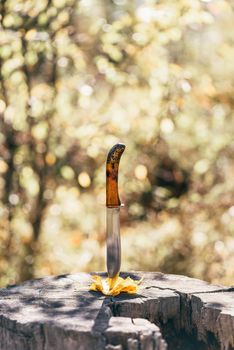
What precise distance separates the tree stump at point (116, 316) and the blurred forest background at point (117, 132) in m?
1.90

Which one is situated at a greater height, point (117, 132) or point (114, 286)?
point (117, 132)

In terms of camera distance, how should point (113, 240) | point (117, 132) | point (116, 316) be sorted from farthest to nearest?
1. point (117, 132)
2. point (113, 240)
3. point (116, 316)

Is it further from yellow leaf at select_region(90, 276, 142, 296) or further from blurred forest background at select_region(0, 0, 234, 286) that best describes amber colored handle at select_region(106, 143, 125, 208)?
blurred forest background at select_region(0, 0, 234, 286)

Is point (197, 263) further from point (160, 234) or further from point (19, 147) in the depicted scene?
point (19, 147)

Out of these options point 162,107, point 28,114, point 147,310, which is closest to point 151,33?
point 162,107

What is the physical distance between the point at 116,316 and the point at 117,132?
2.55m

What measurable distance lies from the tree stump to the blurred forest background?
6.24ft

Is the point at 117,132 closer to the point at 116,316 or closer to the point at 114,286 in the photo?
the point at 114,286

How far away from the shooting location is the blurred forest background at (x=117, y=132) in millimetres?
A: 5020

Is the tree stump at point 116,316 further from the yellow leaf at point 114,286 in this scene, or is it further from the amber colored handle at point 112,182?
the amber colored handle at point 112,182

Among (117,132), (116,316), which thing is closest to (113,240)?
(116,316)

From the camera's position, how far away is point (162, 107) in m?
5.27

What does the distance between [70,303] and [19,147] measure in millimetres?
2506

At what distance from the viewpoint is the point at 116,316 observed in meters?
2.93
